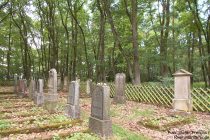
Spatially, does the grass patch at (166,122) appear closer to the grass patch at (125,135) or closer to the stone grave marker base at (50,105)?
the grass patch at (125,135)

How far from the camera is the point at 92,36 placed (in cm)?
3161

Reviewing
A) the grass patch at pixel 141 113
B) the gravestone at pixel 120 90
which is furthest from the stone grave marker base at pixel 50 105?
the gravestone at pixel 120 90

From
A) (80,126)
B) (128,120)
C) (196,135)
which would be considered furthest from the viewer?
(128,120)

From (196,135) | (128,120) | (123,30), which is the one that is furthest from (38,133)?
(123,30)

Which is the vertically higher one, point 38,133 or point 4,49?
point 4,49

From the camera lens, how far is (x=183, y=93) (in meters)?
10.0

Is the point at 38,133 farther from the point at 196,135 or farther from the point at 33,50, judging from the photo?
the point at 33,50

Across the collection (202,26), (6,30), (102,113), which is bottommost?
(102,113)

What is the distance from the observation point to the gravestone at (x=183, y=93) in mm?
9892

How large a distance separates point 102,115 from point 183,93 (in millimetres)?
4365

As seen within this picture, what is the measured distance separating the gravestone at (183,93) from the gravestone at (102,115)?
4112 mm

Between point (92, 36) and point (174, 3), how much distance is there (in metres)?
12.9

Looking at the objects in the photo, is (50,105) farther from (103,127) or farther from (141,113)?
(103,127)

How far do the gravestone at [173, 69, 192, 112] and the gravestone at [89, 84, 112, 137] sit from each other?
4.11 metres
